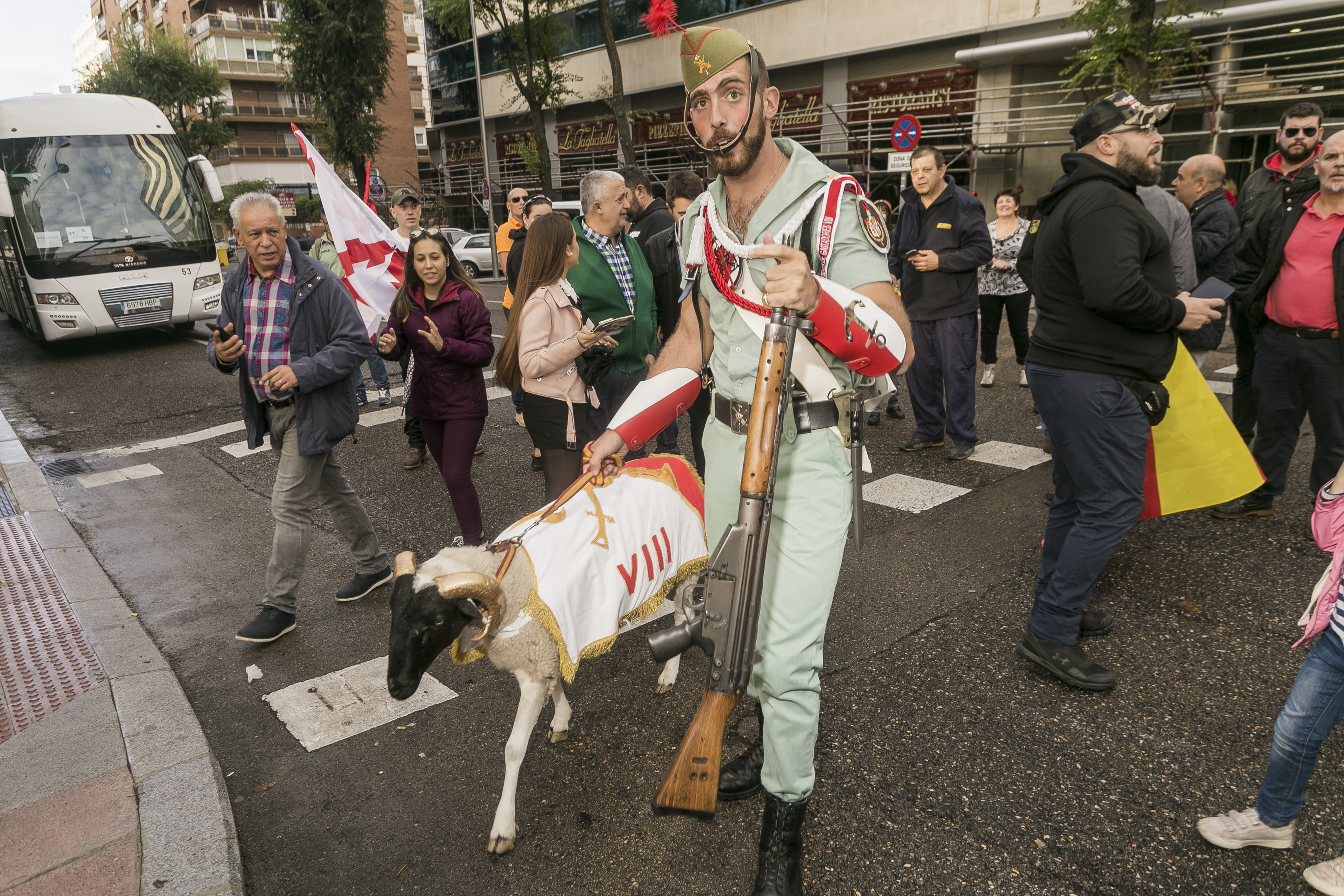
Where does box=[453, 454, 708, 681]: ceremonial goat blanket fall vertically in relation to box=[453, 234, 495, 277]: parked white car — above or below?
below

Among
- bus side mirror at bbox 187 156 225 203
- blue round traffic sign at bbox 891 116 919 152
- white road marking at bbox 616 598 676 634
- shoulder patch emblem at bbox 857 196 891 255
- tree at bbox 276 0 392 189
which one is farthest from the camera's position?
tree at bbox 276 0 392 189

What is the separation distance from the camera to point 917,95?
23812 mm

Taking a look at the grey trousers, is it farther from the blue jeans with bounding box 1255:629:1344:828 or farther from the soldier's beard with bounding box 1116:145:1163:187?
the blue jeans with bounding box 1255:629:1344:828

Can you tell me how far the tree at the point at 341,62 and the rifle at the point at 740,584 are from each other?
110ft

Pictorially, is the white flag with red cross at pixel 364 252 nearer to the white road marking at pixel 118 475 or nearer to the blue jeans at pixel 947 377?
the white road marking at pixel 118 475

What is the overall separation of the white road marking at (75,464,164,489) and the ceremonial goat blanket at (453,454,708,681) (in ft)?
19.8

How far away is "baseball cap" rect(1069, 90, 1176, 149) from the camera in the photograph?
10.9 feet

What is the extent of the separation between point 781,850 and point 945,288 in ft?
16.5

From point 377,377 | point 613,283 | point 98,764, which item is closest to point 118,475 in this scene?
point 377,377

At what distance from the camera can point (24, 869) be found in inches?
106

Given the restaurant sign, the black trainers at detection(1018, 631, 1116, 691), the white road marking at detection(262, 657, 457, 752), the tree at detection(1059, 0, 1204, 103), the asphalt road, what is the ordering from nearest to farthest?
the asphalt road
the black trainers at detection(1018, 631, 1116, 691)
the white road marking at detection(262, 657, 457, 752)
the tree at detection(1059, 0, 1204, 103)
the restaurant sign

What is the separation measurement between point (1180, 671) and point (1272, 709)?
14.4 inches

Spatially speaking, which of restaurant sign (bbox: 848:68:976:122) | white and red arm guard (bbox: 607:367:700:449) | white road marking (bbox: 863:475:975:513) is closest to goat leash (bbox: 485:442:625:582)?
white and red arm guard (bbox: 607:367:700:449)

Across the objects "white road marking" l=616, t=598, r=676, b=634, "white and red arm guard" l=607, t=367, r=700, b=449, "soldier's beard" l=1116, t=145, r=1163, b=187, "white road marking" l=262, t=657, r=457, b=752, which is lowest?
"white road marking" l=262, t=657, r=457, b=752
